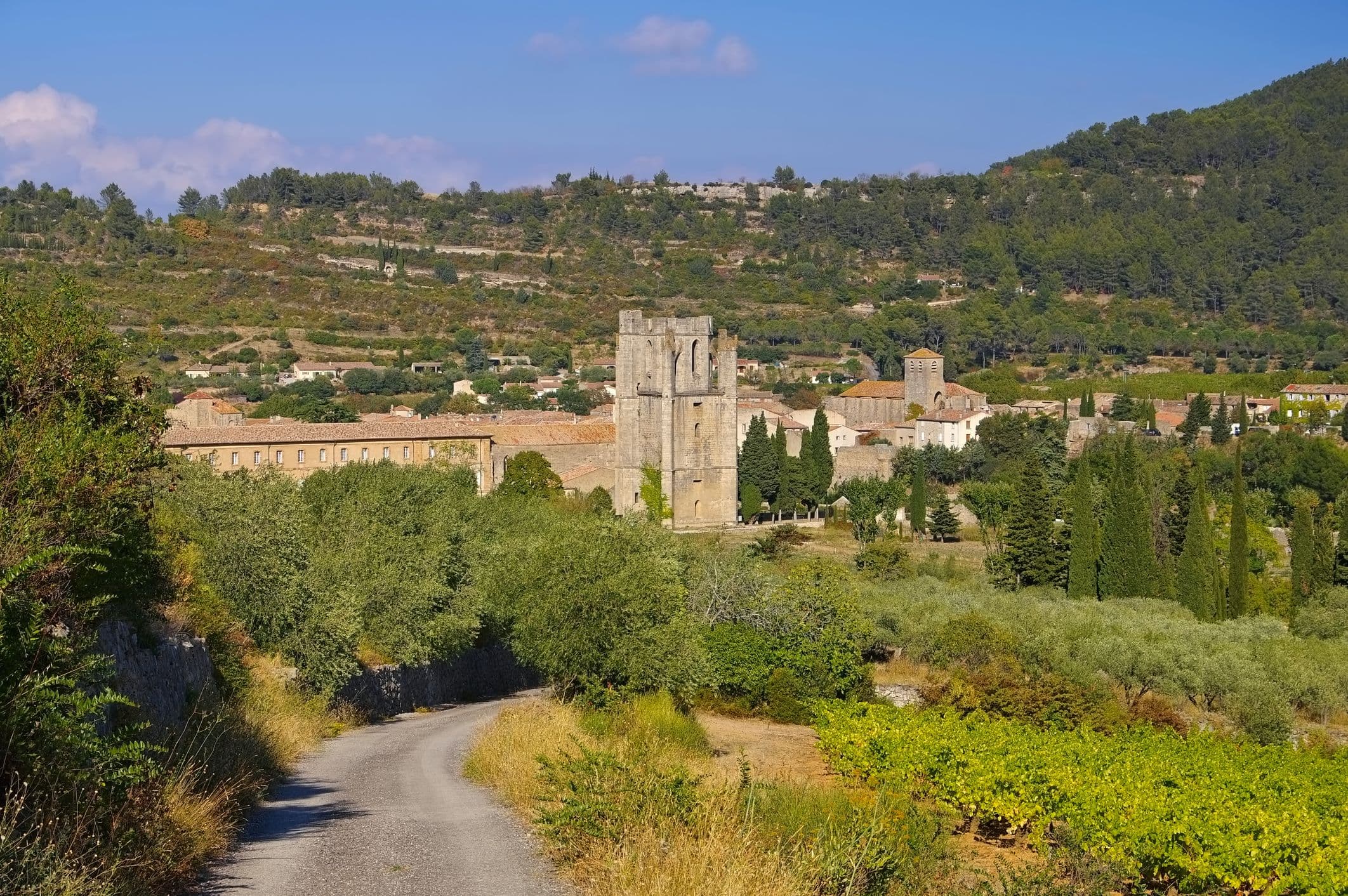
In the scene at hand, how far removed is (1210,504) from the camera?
200 ft

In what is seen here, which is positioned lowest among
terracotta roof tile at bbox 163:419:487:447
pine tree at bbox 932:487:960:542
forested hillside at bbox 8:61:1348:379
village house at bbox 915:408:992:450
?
pine tree at bbox 932:487:960:542

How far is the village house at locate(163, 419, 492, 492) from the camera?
58781 millimetres

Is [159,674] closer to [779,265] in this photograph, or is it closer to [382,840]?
[382,840]

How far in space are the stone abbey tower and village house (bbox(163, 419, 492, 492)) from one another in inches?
244

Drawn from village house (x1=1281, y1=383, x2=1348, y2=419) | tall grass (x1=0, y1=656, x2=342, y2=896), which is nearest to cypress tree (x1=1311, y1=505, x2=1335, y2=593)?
tall grass (x1=0, y1=656, x2=342, y2=896)

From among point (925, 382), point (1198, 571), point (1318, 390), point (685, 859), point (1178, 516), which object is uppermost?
point (685, 859)

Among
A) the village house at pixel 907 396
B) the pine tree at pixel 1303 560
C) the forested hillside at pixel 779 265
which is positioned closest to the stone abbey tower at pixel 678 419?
the pine tree at pixel 1303 560

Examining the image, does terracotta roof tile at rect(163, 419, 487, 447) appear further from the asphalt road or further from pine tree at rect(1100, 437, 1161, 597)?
the asphalt road

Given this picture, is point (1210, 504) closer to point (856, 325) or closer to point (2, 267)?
point (2, 267)

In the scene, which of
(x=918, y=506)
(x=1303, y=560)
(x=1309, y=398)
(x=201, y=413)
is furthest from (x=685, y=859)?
(x=1309, y=398)

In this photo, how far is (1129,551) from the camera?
135 feet

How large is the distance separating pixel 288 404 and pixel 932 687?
59.7m

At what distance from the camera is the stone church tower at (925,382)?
9788cm

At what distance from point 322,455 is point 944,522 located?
80.4ft
